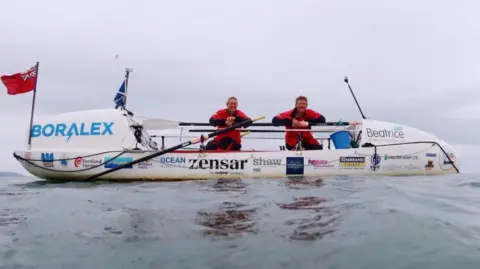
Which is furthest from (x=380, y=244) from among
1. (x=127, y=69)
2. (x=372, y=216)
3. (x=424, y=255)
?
(x=127, y=69)

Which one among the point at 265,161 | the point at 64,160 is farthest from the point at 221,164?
the point at 64,160

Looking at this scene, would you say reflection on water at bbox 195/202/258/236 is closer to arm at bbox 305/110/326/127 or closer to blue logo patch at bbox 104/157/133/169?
blue logo patch at bbox 104/157/133/169

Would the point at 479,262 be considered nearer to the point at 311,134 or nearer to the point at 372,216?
the point at 372,216

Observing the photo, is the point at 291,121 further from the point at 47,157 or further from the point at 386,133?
the point at 47,157

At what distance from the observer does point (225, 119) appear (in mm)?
11289

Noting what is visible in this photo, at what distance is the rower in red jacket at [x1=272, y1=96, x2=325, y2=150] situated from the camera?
1100 centimetres

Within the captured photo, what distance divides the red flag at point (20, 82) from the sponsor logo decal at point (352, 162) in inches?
319

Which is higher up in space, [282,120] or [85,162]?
[282,120]

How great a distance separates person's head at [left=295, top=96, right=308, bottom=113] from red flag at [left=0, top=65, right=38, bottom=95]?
22.4 feet

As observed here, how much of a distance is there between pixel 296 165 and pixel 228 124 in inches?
78.4

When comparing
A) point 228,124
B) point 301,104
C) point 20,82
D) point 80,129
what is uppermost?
point 20,82

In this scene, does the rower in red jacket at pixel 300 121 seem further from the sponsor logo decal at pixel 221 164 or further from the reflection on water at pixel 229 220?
the reflection on water at pixel 229 220

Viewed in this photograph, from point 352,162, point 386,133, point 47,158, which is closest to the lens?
point 352,162

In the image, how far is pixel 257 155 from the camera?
1064cm
